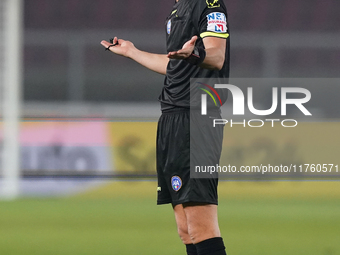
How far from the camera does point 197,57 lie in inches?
72.7

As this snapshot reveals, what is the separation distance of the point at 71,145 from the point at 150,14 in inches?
205

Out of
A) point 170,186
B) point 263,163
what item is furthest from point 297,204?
point 170,186

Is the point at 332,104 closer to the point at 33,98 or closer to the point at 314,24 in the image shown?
the point at 314,24

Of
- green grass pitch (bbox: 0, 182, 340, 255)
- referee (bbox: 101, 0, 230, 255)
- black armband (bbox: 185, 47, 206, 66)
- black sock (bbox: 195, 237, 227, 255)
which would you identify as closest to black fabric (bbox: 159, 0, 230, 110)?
referee (bbox: 101, 0, 230, 255)

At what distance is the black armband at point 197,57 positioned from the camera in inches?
72.4

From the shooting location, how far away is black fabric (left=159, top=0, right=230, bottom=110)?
2.06m

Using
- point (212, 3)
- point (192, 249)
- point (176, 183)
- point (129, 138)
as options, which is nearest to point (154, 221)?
point (129, 138)

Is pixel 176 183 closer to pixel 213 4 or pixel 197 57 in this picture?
pixel 197 57

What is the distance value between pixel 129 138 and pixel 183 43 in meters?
5.13

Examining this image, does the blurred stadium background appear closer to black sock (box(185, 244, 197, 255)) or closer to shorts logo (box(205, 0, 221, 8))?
black sock (box(185, 244, 197, 255))

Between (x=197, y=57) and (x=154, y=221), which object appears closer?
(x=197, y=57)

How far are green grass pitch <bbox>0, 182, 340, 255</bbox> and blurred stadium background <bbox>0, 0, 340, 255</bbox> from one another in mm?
13

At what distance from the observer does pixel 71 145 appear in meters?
7.12

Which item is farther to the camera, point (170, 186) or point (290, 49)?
point (290, 49)
